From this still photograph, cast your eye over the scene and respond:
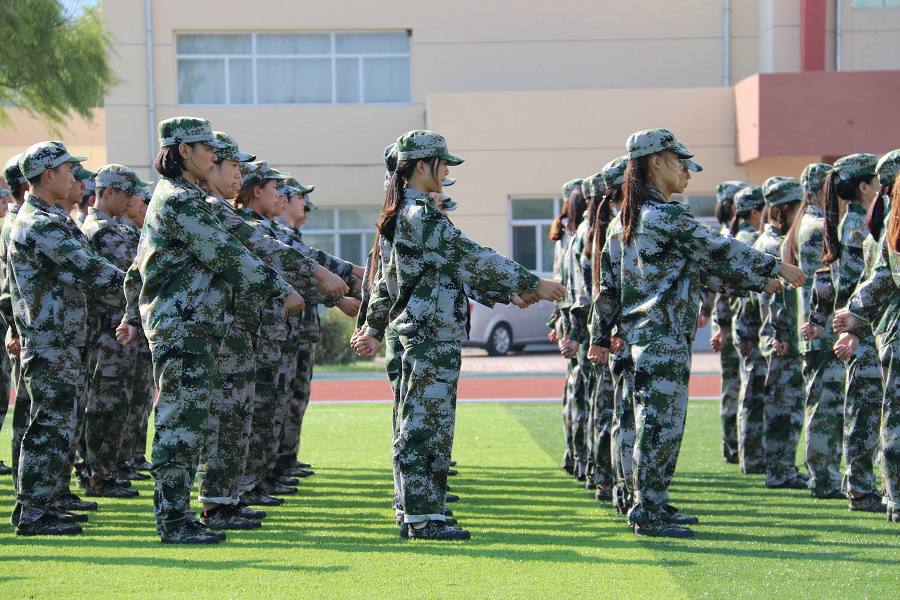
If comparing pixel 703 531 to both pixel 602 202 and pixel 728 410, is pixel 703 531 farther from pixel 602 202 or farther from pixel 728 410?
pixel 728 410

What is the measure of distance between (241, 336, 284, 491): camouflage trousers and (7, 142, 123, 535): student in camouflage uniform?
52.3 inches

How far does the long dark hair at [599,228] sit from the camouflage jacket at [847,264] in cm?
147

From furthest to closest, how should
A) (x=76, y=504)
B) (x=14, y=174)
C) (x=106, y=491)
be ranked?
(x=106, y=491) → (x=76, y=504) → (x=14, y=174)

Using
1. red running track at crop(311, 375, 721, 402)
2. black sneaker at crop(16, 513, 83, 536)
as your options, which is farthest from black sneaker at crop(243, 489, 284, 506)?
red running track at crop(311, 375, 721, 402)

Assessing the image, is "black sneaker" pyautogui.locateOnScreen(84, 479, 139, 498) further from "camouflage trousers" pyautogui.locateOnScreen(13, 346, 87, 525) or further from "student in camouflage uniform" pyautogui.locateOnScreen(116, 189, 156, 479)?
"camouflage trousers" pyautogui.locateOnScreen(13, 346, 87, 525)

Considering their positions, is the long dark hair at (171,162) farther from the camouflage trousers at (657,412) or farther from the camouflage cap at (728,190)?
the camouflage cap at (728,190)

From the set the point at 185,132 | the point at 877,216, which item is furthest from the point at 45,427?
the point at 877,216

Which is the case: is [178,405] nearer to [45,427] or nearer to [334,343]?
[45,427]

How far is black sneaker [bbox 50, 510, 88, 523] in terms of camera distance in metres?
6.88

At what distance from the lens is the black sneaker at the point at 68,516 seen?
688 cm

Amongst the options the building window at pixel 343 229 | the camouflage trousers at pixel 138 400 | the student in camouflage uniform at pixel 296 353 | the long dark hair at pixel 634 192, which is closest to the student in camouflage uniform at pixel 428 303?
the long dark hair at pixel 634 192

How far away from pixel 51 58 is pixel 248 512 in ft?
A: 46.3

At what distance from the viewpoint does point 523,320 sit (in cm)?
2311

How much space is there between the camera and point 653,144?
652 cm
